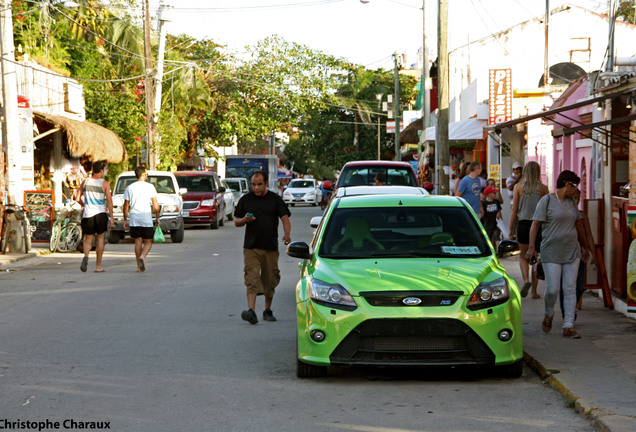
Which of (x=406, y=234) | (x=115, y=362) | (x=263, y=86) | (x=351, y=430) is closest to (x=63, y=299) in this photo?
(x=115, y=362)

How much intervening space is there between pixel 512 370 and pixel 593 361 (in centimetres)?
101

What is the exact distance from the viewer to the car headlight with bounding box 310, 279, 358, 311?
7750 mm

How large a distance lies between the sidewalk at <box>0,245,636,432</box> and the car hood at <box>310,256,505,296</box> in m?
1.04

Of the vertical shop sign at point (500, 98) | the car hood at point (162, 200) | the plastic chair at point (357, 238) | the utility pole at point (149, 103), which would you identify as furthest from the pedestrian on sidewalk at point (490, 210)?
the utility pole at point (149, 103)

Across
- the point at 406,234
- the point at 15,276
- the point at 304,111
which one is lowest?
the point at 15,276

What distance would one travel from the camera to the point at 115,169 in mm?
39094

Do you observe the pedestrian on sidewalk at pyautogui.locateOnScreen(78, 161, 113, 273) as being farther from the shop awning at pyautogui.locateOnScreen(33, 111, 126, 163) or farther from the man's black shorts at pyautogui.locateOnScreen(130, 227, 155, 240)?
the shop awning at pyautogui.locateOnScreen(33, 111, 126, 163)

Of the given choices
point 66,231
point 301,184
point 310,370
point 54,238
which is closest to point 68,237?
point 66,231

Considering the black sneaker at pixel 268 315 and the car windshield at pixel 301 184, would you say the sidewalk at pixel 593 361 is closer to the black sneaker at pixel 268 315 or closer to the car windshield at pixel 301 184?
the black sneaker at pixel 268 315

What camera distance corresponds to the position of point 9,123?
21578 mm

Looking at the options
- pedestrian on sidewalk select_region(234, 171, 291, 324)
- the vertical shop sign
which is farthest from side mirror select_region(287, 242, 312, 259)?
the vertical shop sign

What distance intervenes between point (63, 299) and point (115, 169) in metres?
26.0

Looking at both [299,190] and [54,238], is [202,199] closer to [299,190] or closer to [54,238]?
[54,238]

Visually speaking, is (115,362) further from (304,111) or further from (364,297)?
(304,111)
